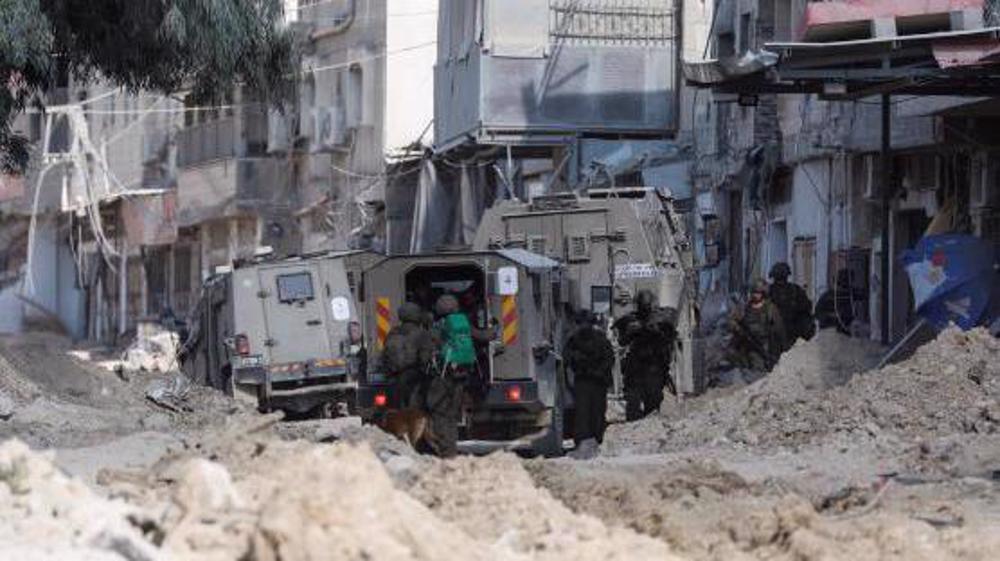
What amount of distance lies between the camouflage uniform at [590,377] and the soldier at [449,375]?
1.32 metres

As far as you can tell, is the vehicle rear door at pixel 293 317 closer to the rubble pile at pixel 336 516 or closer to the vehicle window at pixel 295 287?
the vehicle window at pixel 295 287

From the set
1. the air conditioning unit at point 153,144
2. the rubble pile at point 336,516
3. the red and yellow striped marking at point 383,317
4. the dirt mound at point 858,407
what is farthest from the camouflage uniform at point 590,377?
the air conditioning unit at point 153,144

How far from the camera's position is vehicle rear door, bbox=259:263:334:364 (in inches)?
1045

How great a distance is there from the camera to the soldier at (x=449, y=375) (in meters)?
19.6

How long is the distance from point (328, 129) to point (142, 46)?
26060 mm

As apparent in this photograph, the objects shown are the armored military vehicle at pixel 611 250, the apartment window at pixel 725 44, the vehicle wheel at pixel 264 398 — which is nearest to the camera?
the armored military vehicle at pixel 611 250

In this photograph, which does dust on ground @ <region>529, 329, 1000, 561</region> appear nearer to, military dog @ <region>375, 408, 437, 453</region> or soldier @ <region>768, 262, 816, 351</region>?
military dog @ <region>375, 408, 437, 453</region>

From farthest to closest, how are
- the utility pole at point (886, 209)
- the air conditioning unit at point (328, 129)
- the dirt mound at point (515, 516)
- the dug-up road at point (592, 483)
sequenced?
the air conditioning unit at point (328, 129) < the utility pole at point (886, 209) < the dirt mound at point (515, 516) < the dug-up road at point (592, 483)

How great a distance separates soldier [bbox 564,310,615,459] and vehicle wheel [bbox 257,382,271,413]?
5647 mm

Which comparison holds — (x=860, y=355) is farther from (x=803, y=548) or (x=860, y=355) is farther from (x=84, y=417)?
(x=803, y=548)

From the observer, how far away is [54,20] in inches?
873

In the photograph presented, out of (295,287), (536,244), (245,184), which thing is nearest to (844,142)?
(536,244)

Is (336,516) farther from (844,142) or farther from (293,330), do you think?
(844,142)

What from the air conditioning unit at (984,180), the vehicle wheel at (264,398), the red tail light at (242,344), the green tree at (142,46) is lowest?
the vehicle wheel at (264,398)
